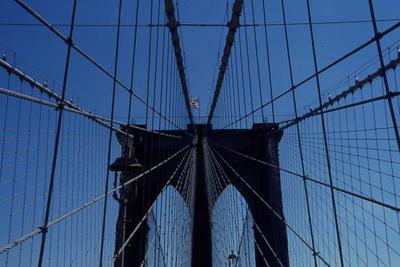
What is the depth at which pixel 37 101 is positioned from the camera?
4105 mm

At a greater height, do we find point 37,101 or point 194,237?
point 37,101

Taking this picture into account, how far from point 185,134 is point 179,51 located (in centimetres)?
566

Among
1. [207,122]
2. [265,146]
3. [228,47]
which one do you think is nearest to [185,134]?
[207,122]

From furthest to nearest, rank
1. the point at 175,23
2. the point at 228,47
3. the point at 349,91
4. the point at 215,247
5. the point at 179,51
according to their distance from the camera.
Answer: the point at 215,247, the point at 179,51, the point at 228,47, the point at 175,23, the point at 349,91

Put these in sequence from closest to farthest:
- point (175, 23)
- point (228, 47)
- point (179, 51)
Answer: point (175, 23), point (228, 47), point (179, 51)

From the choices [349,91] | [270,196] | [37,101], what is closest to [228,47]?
[349,91]

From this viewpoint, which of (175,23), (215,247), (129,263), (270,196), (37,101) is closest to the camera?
(37,101)

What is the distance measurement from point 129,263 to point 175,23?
26.6 feet

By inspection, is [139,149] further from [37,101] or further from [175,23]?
[37,101]

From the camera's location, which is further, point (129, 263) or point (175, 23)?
point (129, 263)

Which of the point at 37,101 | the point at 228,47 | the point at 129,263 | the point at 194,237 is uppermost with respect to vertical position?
the point at 228,47

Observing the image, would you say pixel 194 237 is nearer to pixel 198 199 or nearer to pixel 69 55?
pixel 198 199

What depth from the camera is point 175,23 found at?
8.00 metres

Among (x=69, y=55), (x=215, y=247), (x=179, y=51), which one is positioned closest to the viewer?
(x=69, y=55)
